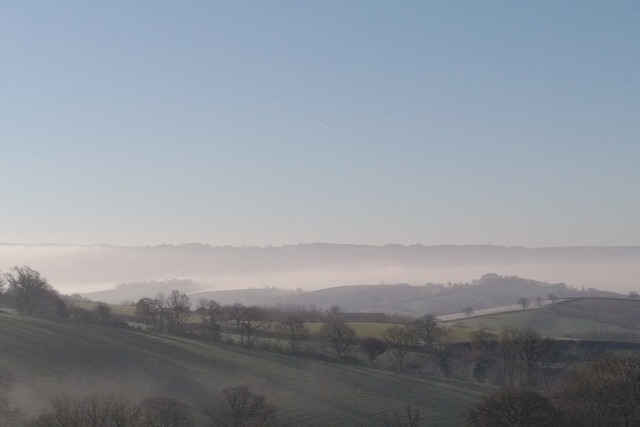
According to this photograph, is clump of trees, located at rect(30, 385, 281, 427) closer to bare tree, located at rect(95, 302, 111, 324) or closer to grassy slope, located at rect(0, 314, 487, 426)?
grassy slope, located at rect(0, 314, 487, 426)

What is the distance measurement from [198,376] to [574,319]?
61.2 meters

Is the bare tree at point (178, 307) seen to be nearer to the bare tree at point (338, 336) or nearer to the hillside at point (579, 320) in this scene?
the bare tree at point (338, 336)

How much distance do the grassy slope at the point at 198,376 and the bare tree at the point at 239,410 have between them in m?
2.32

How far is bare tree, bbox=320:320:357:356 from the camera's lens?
6353cm

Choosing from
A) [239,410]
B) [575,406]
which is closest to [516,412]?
[575,406]

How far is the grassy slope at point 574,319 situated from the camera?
80938 millimetres

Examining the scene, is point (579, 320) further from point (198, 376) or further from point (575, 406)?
point (198, 376)

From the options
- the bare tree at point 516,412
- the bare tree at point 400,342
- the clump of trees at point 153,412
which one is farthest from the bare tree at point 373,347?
the bare tree at point 516,412

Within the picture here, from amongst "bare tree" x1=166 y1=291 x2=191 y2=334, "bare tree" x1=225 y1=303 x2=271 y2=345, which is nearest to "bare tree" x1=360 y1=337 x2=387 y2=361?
"bare tree" x1=225 y1=303 x2=271 y2=345

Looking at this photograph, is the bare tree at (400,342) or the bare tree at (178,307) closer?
the bare tree at (400,342)

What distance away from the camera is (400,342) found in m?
63.6

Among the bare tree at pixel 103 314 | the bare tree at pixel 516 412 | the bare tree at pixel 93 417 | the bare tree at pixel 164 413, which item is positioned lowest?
the bare tree at pixel 516 412

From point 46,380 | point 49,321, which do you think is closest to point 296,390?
point 46,380

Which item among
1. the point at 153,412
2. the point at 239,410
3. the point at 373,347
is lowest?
the point at 239,410
